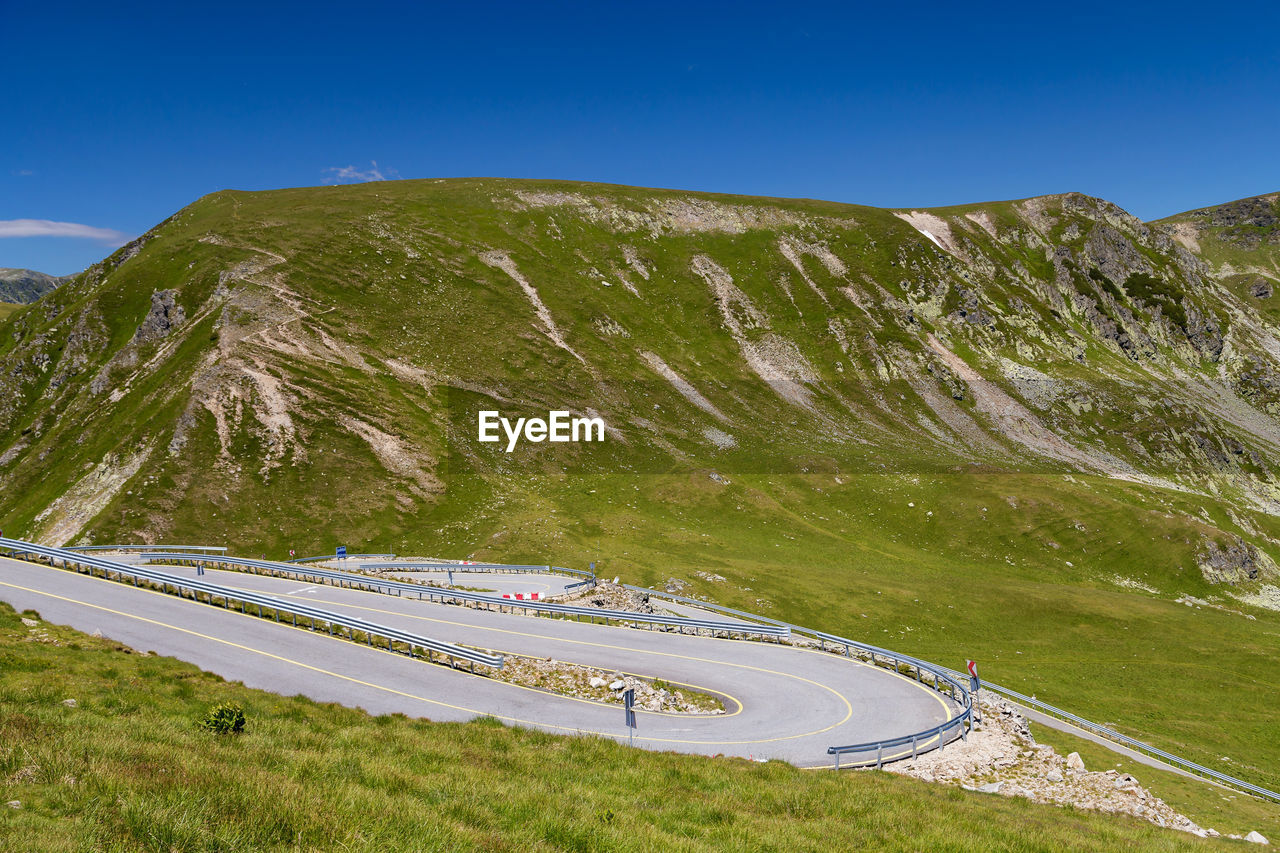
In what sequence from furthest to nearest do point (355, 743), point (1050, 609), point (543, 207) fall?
point (543, 207) < point (1050, 609) < point (355, 743)

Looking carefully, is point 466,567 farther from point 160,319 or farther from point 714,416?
point 160,319

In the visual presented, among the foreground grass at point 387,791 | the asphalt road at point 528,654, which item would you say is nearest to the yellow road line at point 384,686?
the asphalt road at point 528,654

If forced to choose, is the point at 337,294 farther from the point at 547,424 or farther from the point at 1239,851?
Answer: the point at 1239,851

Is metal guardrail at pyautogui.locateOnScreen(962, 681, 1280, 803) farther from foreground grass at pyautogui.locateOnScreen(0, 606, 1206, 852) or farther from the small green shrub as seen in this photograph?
the small green shrub

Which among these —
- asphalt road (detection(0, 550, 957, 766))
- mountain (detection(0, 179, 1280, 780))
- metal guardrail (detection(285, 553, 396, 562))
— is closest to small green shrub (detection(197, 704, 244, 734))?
asphalt road (detection(0, 550, 957, 766))

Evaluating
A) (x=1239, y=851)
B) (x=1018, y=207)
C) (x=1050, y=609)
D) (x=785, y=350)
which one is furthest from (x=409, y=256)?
(x=1018, y=207)

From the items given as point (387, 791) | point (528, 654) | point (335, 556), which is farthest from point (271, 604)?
point (335, 556)
